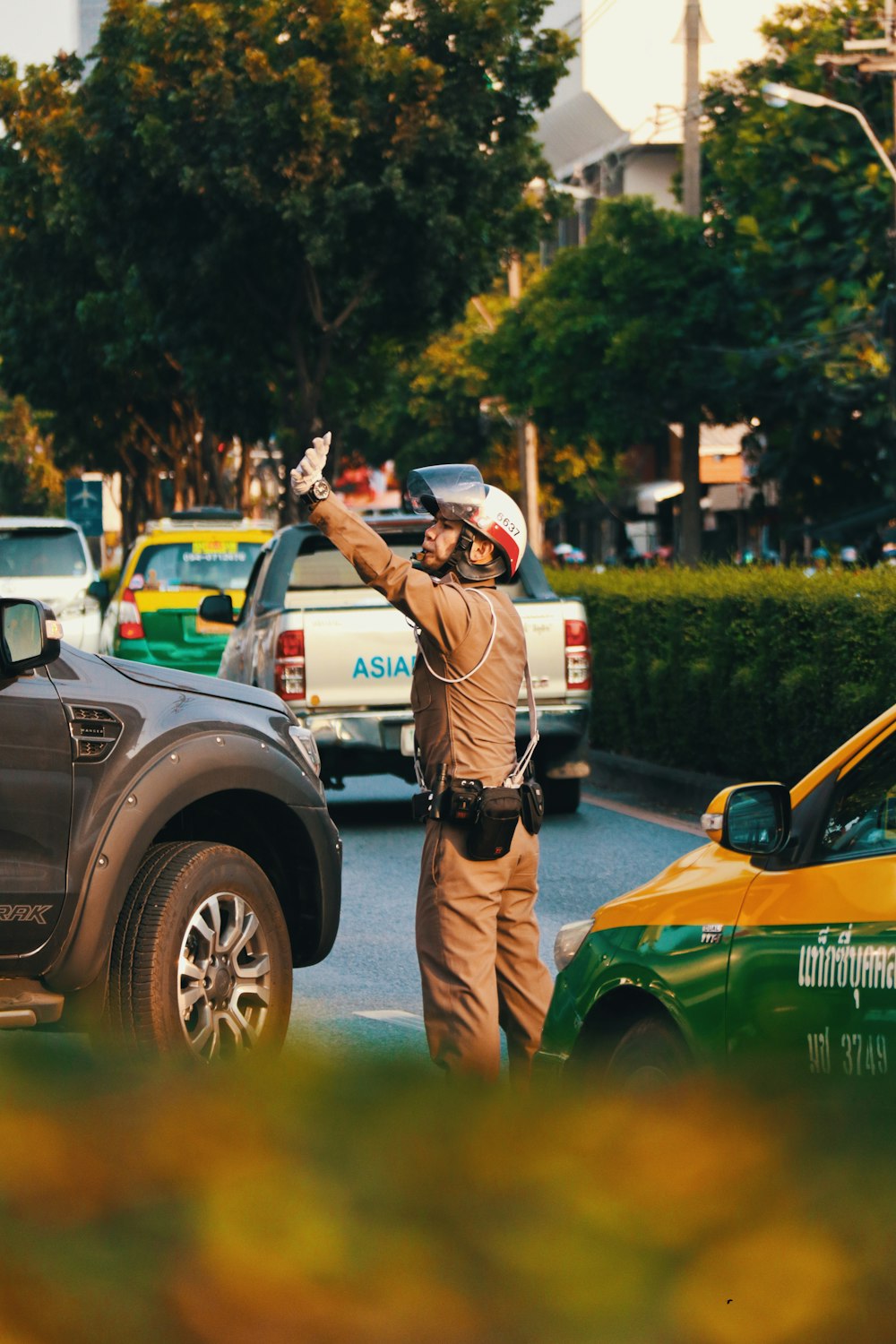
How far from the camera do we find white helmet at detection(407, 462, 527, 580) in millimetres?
4945

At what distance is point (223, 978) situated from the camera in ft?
19.5

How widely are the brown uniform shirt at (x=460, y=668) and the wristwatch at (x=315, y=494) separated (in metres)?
0.03

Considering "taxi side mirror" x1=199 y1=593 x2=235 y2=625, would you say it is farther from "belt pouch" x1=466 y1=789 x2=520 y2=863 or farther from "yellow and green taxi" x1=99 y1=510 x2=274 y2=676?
"belt pouch" x1=466 y1=789 x2=520 y2=863

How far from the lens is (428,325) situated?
32.6m

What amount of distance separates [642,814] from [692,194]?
24461 millimetres

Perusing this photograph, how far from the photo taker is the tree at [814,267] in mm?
30859

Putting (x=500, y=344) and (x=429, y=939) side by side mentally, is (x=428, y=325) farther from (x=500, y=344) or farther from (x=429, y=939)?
(x=429, y=939)

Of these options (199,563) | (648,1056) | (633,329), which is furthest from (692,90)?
(648,1056)

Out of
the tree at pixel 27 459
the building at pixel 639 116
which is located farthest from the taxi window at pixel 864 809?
the tree at pixel 27 459

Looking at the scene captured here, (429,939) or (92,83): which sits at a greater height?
(92,83)

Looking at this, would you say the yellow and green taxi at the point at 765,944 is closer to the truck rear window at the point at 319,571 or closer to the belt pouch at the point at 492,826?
the belt pouch at the point at 492,826

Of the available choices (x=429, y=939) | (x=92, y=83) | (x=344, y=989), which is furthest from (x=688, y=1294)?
(x=92, y=83)

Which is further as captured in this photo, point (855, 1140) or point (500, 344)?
point (500, 344)

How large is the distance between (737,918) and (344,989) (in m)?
4.21
